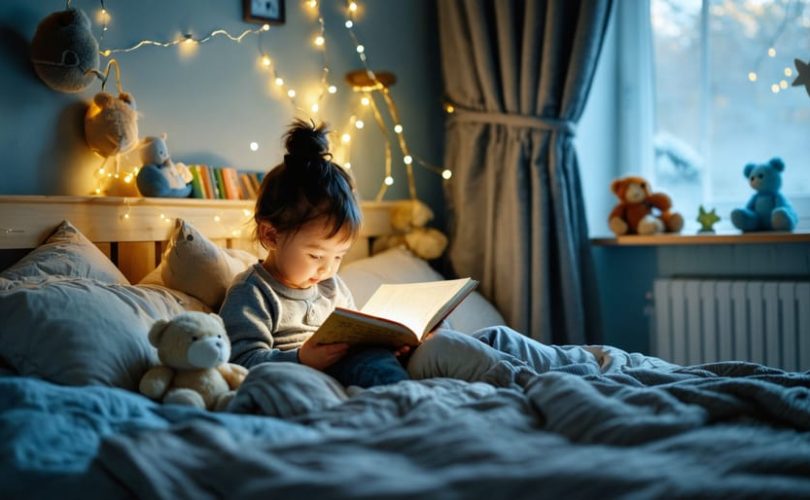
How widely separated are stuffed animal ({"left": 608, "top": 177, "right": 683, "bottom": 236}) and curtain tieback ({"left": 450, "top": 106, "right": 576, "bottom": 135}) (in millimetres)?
264

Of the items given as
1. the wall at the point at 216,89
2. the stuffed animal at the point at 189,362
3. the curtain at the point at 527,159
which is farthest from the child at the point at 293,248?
the curtain at the point at 527,159

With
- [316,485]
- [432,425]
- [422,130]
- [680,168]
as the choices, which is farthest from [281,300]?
[680,168]

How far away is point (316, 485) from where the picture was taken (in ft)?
2.52

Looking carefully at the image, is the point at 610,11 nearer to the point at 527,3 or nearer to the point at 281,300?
the point at 527,3

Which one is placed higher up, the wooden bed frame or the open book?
the wooden bed frame

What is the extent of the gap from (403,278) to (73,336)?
113 centimetres

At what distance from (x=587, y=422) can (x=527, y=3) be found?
168 centimetres

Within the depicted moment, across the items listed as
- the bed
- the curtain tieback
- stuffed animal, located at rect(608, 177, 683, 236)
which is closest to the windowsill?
stuffed animal, located at rect(608, 177, 683, 236)

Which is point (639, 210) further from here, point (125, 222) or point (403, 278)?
point (125, 222)

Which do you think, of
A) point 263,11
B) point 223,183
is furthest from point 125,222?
point 263,11

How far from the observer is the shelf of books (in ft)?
6.37

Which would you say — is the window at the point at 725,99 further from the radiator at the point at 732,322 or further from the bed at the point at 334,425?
the bed at the point at 334,425

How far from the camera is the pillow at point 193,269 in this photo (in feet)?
5.49

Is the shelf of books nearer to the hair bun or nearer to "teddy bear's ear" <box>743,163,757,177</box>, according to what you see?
the hair bun
